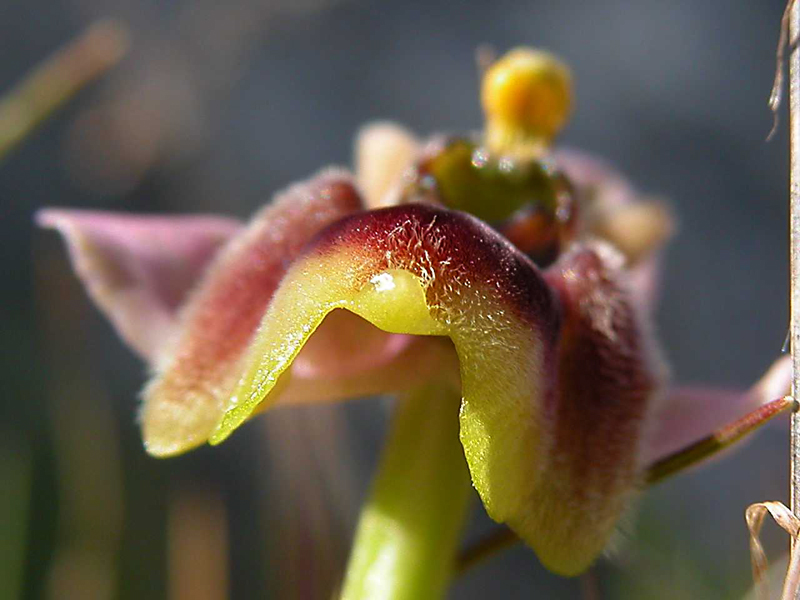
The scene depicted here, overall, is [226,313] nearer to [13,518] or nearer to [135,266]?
[135,266]

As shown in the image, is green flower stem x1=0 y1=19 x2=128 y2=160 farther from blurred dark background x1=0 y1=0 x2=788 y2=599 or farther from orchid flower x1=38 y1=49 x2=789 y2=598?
blurred dark background x1=0 y1=0 x2=788 y2=599

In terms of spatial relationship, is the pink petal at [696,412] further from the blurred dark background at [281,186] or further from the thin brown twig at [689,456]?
the blurred dark background at [281,186]

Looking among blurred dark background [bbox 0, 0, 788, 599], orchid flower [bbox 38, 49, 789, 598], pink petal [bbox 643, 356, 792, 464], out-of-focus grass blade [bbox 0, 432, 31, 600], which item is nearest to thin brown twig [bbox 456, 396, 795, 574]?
orchid flower [bbox 38, 49, 789, 598]

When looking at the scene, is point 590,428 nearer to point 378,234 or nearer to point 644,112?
point 378,234

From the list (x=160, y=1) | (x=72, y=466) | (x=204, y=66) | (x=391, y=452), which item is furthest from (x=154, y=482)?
(x=391, y=452)

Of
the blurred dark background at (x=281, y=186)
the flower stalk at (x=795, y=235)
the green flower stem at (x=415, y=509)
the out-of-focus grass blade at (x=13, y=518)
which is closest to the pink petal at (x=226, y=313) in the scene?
the green flower stem at (x=415, y=509)

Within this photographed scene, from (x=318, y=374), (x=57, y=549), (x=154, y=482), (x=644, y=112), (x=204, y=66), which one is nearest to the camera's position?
(x=318, y=374)
